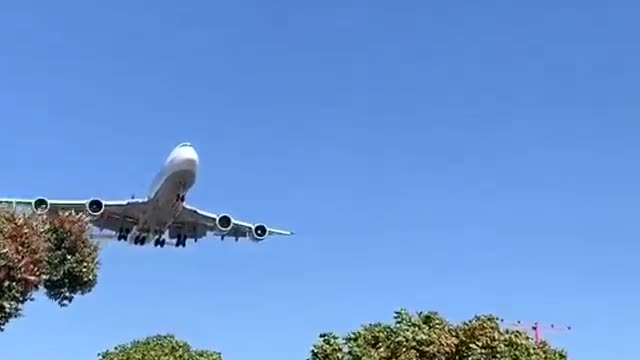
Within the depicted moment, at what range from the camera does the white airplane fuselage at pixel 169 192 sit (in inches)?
2106

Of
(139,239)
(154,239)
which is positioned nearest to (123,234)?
(139,239)

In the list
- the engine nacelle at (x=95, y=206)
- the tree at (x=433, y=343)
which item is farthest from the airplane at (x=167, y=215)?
the tree at (x=433, y=343)

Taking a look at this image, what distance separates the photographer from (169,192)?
54.2m

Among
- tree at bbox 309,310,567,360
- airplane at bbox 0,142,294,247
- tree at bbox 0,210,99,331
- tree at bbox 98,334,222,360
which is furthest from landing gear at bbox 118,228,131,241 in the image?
tree at bbox 309,310,567,360

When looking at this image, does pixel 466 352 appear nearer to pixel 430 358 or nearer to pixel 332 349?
pixel 430 358

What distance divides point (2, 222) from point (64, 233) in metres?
3.47

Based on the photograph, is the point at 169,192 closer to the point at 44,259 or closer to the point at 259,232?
the point at 259,232

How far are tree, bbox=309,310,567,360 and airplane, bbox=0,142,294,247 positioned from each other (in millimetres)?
33491

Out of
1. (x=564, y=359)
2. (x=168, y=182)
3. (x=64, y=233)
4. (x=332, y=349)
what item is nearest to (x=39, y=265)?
(x=64, y=233)

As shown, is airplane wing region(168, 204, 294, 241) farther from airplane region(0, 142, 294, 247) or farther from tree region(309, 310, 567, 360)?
tree region(309, 310, 567, 360)

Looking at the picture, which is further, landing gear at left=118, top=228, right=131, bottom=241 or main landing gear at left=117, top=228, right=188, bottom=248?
landing gear at left=118, top=228, right=131, bottom=241

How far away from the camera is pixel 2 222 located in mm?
18531

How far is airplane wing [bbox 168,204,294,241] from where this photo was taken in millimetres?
59375

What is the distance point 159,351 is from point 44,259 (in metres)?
12.7
